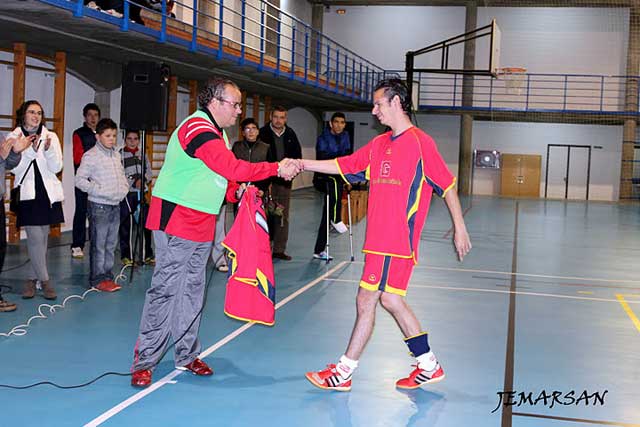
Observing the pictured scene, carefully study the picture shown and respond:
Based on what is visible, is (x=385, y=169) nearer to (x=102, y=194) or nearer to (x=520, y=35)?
(x=102, y=194)

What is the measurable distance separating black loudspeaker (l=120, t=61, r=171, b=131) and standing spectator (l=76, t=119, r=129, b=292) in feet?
2.34

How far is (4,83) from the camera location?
1028 cm

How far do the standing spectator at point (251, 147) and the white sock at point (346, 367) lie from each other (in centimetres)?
412

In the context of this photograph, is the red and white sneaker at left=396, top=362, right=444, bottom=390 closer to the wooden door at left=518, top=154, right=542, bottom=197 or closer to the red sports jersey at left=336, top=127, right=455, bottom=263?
the red sports jersey at left=336, top=127, right=455, bottom=263

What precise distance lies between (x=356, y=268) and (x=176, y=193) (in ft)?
16.8

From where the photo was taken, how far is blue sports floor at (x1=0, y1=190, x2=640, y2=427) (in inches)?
165

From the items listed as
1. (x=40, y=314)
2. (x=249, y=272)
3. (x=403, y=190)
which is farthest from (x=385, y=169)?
(x=40, y=314)

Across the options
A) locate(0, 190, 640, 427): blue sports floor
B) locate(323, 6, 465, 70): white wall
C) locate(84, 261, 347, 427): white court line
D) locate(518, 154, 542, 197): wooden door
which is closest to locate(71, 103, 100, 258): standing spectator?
locate(0, 190, 640, 427): blue sports floor

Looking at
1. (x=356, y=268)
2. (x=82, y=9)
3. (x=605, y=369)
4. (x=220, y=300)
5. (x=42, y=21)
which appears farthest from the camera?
(x=356, y=268)

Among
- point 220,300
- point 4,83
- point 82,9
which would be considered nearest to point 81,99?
point 4,83

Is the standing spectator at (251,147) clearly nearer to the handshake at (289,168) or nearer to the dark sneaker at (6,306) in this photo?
the dark sneaker at (6,306)

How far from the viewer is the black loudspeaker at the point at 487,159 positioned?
2695 cm

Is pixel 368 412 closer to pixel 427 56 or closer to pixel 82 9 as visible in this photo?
pixel 82 9

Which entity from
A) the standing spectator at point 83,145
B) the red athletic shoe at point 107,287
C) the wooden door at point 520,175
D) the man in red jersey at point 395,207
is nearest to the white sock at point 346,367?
the man in red jersey at point 395,207
